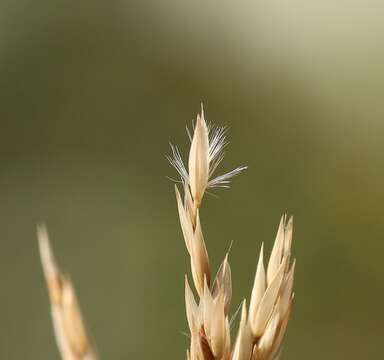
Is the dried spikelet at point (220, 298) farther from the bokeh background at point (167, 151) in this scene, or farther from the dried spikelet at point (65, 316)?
the bokeh background at point (167, 151)

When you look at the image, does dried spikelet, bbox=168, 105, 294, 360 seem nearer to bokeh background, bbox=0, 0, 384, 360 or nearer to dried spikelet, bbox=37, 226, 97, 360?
dried spikelet, bbox=37, 226, 97, 360

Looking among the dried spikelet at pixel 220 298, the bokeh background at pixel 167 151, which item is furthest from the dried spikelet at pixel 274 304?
the bokeh background at pixel 167 151

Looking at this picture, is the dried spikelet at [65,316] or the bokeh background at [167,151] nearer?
the dried spikelet at [65,316]

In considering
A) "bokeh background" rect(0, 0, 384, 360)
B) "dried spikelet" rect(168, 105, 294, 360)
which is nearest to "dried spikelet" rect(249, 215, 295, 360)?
"dried spikelet" rect(168, 105, 294, 360)

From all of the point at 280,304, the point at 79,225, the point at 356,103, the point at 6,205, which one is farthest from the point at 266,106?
the point at 280,304

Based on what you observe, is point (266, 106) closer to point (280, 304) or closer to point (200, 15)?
point (200, 15)
